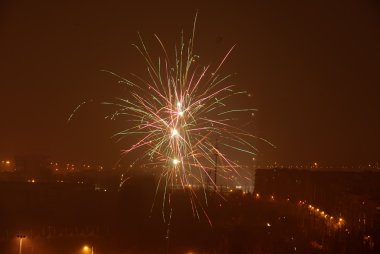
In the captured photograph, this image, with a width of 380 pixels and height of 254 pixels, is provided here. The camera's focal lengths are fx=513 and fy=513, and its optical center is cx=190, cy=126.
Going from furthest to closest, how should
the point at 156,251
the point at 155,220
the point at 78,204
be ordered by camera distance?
the point at 78,204
the point at 155,220
the point at 156,251

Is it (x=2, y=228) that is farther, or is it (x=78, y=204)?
(x=78, y=204)

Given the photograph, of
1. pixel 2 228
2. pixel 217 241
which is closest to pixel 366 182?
pixel 217 241

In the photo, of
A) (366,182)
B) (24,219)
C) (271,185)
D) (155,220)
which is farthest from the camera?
(271,185)

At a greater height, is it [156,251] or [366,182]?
[366,182]

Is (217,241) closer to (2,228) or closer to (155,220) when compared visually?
→ (155,220)

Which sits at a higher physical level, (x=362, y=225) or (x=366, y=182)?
(x=366, y=182)

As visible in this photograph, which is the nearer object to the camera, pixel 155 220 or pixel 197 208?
pixel 155 220

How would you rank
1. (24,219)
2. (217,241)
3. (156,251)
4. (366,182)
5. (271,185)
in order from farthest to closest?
(271,185), (366,182), (24,219), (217,241), (156,251)

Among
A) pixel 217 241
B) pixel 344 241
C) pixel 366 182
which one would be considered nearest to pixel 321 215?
pixel 366 182

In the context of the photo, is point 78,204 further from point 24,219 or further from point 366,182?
point 366,182
